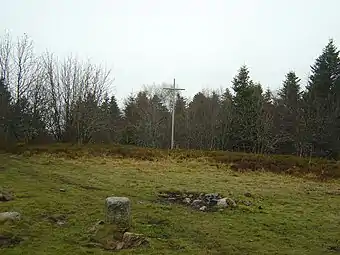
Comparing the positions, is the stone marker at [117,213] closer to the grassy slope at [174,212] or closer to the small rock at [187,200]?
the grassy slope at [174,212]

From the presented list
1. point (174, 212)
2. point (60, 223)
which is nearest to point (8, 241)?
point (60, 223)

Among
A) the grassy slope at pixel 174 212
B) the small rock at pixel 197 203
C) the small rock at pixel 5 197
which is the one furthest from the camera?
the small rock at pixel 197 203

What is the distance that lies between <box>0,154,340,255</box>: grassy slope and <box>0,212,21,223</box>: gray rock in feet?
0.75

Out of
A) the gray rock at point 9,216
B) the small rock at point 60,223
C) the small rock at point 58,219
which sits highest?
the gray rock at point 9,216

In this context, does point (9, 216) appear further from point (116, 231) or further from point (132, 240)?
point (132, 240)

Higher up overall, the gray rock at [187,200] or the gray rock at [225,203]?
the gray rock at [225,203]

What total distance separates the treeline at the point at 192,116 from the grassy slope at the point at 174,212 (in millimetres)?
14492

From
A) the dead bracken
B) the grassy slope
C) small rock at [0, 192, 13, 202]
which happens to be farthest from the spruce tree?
small rock at [0, 192, 13, 202]

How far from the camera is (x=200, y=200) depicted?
45.1ft

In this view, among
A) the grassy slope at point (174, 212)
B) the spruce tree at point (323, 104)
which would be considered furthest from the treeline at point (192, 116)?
the grassy slope at point (174, 212)

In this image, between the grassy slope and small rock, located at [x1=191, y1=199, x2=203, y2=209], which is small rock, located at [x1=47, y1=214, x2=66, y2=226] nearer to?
the grassy slope

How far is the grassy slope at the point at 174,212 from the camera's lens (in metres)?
8.48

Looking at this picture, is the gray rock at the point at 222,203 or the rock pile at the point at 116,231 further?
the gray rock at the point at 222,203

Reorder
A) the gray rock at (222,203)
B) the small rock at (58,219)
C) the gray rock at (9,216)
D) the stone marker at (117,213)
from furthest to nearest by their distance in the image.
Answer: the gray rock at (222,203) → the small rock at (58,219) → the gray rock at (9,216) → the stone marker at (117,213)
